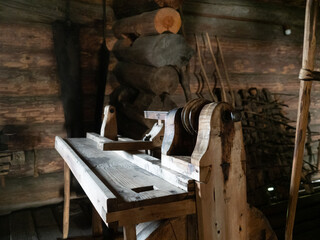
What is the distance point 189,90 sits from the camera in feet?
13.8

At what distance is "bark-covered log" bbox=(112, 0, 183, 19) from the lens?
334 cm

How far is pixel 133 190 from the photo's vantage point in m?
1.27

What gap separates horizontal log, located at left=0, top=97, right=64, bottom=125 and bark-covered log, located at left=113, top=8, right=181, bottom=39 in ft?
4.03

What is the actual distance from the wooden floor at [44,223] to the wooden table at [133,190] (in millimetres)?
1741

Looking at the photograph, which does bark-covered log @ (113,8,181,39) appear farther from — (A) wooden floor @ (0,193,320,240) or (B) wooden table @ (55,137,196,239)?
(A) wooden floor @ (0,193,320,240)

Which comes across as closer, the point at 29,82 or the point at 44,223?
the point at 44,223

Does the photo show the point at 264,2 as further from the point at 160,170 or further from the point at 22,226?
the point at 22,226

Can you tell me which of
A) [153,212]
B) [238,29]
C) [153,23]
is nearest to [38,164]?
[153,23]

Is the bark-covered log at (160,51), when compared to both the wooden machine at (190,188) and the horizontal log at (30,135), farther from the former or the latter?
the wooden machine at (190,188)

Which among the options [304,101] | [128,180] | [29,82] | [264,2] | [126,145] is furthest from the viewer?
[264,2]

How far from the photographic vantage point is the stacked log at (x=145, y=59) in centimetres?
337

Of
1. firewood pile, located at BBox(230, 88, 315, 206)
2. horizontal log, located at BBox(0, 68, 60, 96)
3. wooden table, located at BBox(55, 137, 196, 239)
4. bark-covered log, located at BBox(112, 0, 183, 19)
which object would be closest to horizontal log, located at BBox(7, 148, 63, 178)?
horizontal log, located at BBox(0, 68, 60, 96)

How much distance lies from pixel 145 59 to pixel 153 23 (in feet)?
1.28

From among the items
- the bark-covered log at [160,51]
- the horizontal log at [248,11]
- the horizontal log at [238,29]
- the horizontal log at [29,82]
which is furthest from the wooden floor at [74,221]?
the horizontal log at [248,11]
